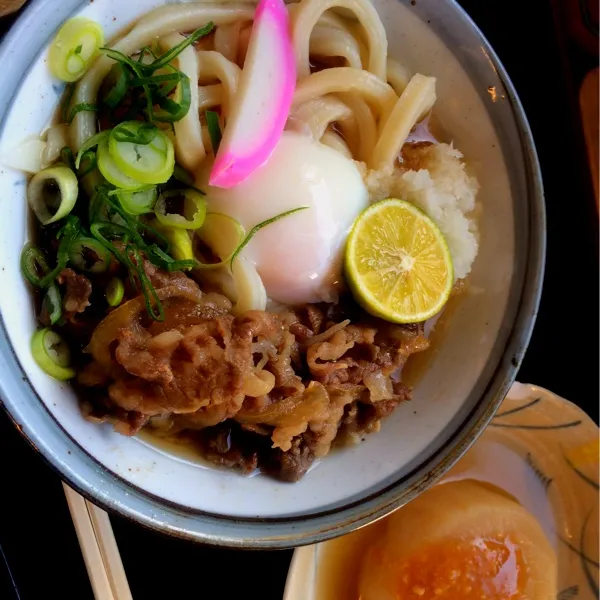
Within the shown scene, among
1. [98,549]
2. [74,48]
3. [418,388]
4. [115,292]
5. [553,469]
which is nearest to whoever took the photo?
[74,48]

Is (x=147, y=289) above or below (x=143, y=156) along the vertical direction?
below

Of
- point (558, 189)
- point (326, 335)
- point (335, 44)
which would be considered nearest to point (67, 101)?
point (335, 44)

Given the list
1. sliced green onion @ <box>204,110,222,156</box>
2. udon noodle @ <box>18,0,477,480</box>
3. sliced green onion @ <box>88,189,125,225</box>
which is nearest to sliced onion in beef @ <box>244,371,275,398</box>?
udon noodle @ <box>18,0,477,480</box>

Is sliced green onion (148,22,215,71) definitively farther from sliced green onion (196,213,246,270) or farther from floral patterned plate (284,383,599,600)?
floral patterned plate (284,383,599,600)

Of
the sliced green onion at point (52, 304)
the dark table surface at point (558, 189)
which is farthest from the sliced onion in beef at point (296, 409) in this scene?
the dark table surface at point (558, 189)

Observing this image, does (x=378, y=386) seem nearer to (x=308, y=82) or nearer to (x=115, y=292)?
(x=115, y=292)

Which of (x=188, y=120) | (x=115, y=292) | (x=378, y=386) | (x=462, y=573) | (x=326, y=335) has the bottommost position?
(x=462, y=573)

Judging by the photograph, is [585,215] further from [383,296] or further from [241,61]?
[241,61]
